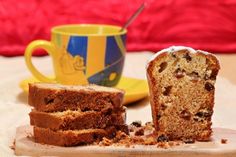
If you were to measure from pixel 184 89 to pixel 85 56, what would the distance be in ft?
1.29

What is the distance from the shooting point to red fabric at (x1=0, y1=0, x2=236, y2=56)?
1945 mm

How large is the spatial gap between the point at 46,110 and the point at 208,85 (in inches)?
10.6

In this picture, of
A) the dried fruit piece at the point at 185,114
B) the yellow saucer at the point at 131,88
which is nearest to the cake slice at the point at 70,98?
the dried fruit piece at the point at 185,114

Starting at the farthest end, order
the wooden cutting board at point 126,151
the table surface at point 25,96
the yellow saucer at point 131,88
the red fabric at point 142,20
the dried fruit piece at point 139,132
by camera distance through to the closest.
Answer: the red fabric at point 142,20 < the yellow saucer at point 131,88 < the table surface at point 25,96 < the dried fruit piece at point 139,132 < the wooden cutting board at point 126,151

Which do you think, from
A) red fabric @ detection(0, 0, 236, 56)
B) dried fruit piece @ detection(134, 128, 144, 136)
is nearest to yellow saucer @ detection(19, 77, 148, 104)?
dried fruit piece @ detection(134, 128, 144, 136)

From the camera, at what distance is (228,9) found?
6.40 feet

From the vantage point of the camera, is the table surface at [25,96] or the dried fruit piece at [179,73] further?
the table surface at [25,96]

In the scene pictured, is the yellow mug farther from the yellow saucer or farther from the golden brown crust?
the golden brown crust

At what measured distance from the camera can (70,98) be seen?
0.98 m

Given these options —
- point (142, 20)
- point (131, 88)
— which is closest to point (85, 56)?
point (131, 88)

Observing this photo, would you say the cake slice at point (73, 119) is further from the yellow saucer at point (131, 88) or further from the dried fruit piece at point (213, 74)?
the yellow saucer at point (131, 88)

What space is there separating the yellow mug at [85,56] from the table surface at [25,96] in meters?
0.10

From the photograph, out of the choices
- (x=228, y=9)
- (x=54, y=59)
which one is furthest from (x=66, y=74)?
(x=228, y=9)

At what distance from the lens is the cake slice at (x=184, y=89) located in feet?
3.30
